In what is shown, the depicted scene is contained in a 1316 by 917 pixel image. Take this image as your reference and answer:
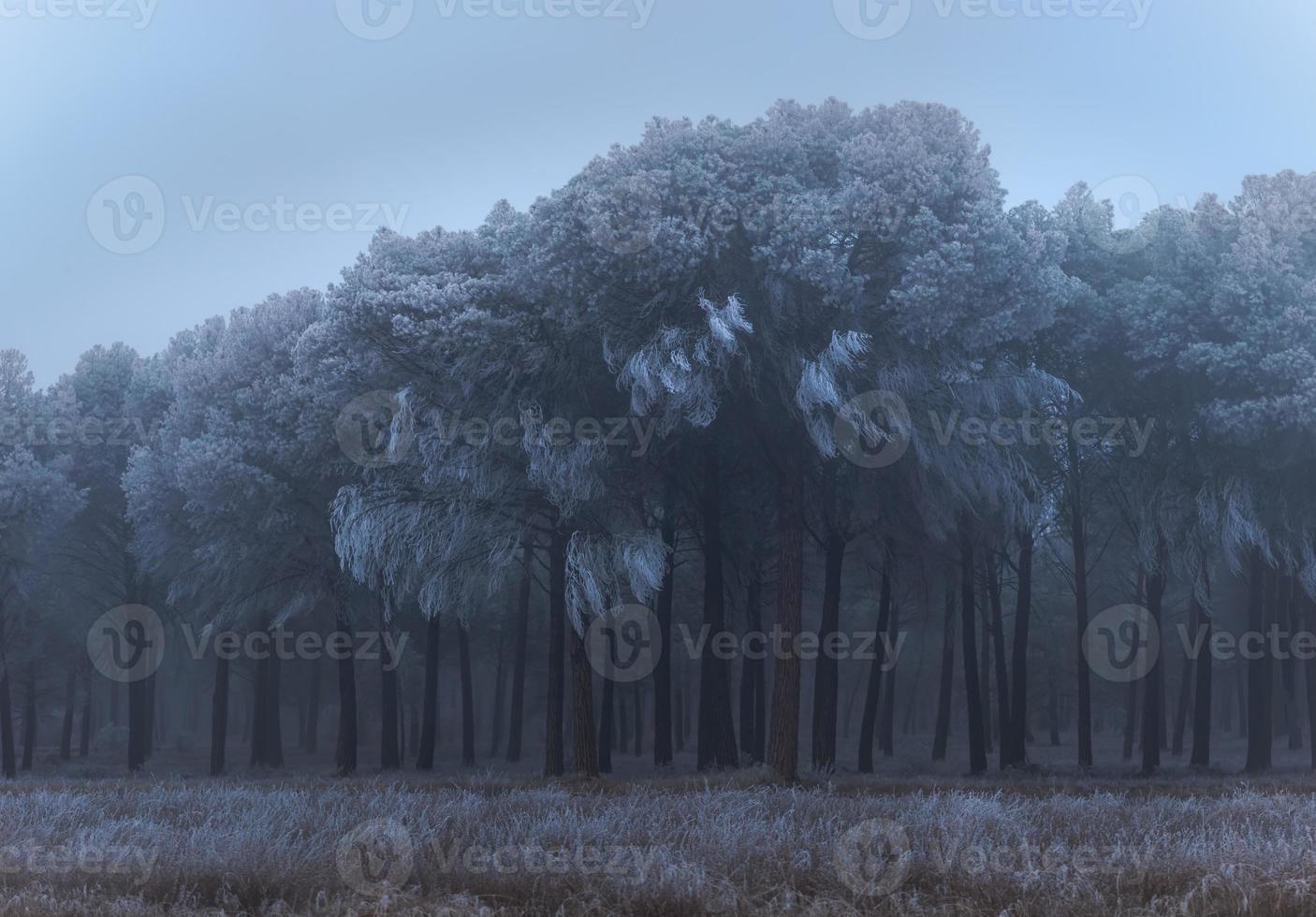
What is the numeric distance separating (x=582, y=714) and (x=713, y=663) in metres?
3.88

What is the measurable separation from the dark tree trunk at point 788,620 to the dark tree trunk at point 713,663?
299cm

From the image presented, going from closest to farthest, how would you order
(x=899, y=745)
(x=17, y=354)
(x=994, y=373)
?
(x=994, y=373), (x=17, y=354), (x=899, y=745)

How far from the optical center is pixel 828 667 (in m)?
26.3

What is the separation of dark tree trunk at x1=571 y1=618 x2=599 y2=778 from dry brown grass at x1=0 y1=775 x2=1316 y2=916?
9.89 m

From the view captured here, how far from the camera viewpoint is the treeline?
20.2 metres

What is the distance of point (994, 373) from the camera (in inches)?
905

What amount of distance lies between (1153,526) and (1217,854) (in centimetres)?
1790

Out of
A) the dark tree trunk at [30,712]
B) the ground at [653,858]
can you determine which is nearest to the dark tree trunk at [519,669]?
the dark tree trunk at [30,712]

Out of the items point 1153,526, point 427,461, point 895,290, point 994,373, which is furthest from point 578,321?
point 1153,526

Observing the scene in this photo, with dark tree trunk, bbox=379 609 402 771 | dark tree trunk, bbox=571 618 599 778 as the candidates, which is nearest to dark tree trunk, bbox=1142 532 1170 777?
dark tree trunk, bbox=571 618 599 778

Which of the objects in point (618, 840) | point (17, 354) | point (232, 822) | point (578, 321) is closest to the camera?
point (618, 840)

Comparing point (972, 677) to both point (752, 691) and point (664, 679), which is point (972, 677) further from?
point (664, 679)

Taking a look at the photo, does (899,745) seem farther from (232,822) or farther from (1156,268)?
(232,822)

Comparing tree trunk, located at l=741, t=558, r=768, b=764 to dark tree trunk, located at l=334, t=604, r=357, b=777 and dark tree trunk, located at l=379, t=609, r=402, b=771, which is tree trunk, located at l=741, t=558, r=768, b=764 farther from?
dark tree trunk, located at l=379, t=609, r=402, b=771
